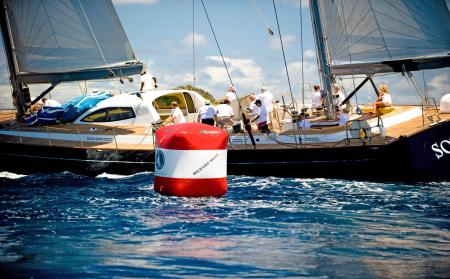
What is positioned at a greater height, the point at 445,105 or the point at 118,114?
the point at 445,105

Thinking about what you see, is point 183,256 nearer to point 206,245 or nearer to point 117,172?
point 206,245

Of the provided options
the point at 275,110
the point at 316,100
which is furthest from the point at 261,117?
the point at 316,100

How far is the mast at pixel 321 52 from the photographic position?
1881 centimetres

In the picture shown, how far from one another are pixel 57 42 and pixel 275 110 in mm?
7169

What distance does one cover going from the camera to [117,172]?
18969 millimetres

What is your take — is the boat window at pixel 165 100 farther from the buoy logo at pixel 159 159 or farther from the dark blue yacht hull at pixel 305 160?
the buoy logo at pixel 159 159

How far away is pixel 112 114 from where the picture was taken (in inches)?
825

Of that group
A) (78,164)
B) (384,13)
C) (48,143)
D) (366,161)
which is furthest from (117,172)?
(384,13)

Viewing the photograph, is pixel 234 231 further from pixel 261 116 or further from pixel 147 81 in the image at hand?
pixel 147 81

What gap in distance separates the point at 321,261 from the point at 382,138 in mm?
8187

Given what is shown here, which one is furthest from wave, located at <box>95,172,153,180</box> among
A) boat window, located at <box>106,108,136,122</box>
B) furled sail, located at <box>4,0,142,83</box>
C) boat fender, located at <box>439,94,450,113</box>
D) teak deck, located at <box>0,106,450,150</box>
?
boat fender, located at <box>439,94,450,113</box>

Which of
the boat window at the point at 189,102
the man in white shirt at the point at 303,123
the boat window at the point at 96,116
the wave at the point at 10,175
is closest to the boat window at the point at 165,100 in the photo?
the boat window at the point at 189,102

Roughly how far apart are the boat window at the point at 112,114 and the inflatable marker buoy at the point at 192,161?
23.3 ft

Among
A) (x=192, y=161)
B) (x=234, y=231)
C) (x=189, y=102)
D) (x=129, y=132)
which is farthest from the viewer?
(x=189, y=102)
